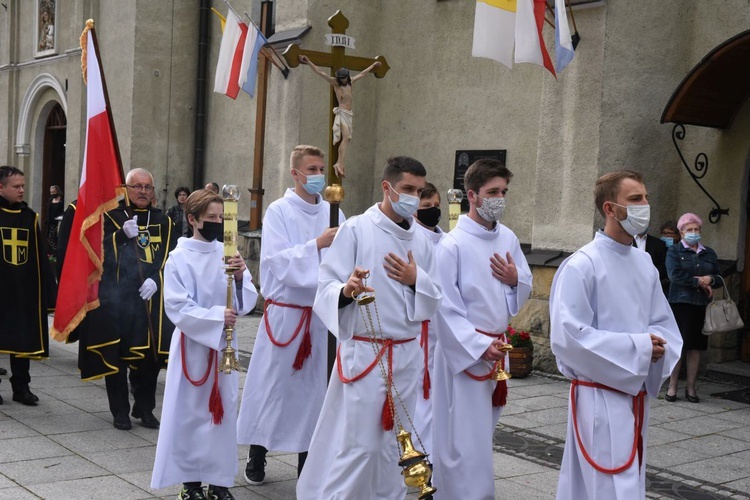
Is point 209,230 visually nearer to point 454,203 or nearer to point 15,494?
point 454,203

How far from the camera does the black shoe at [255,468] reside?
5930 mm

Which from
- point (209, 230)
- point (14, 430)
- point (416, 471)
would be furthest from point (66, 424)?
point (416, 471)

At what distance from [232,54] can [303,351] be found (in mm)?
7275

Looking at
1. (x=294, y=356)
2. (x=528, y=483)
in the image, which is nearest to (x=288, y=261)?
(x=294, y=356)

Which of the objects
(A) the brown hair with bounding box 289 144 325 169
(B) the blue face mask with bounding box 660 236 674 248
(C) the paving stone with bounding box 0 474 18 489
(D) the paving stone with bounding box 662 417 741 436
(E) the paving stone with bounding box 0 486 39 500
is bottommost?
(C) the paving stone with bounding box 0 474 18 489

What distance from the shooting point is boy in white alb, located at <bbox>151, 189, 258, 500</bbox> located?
5.31 metres

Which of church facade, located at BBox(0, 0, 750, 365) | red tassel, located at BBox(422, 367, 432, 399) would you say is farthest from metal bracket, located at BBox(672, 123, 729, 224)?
red tassel, located at BBox(422, 367, 432, 399)

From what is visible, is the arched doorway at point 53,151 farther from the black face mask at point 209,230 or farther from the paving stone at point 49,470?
the black face mask at point 209,230

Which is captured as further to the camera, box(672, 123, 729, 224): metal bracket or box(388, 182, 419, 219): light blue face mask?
box(672, 123, 729, 224): metal bracket

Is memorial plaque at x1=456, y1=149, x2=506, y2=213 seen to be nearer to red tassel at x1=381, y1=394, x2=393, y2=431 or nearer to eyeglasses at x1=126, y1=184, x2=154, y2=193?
eyeglasses at x1=126, y1=184, x2=154, y2=193

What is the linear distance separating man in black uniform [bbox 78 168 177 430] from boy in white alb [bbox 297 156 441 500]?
3159mm

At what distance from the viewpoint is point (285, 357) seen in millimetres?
6090

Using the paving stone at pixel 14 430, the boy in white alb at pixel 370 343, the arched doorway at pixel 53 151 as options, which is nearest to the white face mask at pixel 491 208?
the boy in white alb at pixel 370 343

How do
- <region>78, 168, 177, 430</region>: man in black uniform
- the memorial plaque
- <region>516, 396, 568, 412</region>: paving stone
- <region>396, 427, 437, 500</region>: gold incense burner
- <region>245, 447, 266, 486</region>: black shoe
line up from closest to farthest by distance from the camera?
<region>396, 427, 437, 500</region>: gold incense burner < <region>245, 447, 266, 486</region>: black shoe < <region>78, 168, 177, 430</region>: man in black uniform < <region>516, 396, 568, 412</region>: paving stone < the memorial plaque
